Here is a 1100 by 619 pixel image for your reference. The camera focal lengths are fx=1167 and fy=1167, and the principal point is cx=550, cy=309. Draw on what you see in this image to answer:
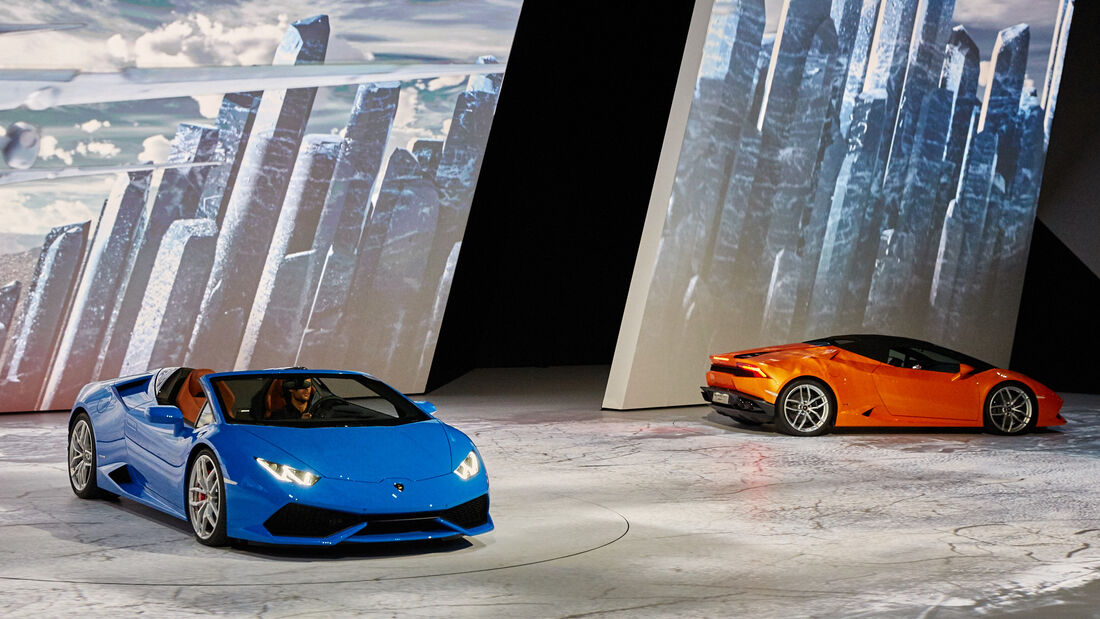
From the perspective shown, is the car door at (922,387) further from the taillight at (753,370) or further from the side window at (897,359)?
the taillight at (753,370)

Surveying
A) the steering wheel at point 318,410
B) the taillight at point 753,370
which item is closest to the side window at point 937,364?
the taillight at point 753,370

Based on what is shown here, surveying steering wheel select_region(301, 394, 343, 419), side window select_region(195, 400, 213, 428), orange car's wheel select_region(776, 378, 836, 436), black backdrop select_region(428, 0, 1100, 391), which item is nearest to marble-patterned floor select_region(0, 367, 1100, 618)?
side window select_region(195, 400, 213, 428)

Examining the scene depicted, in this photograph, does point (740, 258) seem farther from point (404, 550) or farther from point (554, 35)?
point (404, 550)

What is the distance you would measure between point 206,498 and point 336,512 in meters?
0.92

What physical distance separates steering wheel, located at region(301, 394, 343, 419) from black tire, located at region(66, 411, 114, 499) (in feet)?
5.30

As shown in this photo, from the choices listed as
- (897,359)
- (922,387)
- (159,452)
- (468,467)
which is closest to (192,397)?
(159,452)

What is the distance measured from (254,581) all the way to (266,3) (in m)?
10.4

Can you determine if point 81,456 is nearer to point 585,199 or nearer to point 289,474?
point 289,474

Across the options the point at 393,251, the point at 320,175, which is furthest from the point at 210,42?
the point at 393,251

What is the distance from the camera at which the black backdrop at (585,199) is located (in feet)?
65.7

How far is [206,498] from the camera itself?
6.65m

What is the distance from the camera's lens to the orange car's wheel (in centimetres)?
1274

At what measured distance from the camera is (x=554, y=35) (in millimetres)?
20156

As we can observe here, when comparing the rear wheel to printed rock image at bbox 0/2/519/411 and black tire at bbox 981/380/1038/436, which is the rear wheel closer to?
printed rock image at bbox 0/2/519/411
